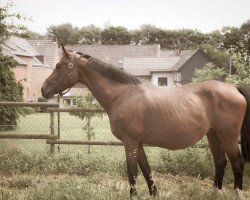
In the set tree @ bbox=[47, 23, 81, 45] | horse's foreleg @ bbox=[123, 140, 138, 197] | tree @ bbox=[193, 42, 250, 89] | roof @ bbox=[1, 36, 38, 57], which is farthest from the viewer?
tree @ bbox=[47, 23, 81, 45]

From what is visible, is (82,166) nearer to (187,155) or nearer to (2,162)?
(2,162)

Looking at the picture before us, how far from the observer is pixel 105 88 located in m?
5.13

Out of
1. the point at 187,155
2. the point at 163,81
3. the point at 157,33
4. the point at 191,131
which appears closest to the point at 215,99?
the point at 191,131

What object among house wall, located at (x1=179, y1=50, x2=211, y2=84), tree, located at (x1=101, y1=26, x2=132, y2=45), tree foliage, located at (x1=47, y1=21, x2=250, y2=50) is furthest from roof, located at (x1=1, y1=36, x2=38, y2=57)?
tree, located at (x1=101, y1=26, x2=132, y2=45)

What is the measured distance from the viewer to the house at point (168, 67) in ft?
166

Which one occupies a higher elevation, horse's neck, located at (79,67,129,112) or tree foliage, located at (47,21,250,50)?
tree foliage, located at (47,21,250,50)

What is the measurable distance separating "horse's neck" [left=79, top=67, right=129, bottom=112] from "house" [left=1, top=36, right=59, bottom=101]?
120ft

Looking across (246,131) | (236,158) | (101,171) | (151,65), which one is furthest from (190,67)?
(236,158)

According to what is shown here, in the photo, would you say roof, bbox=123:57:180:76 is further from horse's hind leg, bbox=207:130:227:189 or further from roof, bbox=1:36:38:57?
horse's hind leg, bbox=207:130:227:189

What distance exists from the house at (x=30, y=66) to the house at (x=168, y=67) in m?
13.1

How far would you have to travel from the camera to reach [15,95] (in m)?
16.8

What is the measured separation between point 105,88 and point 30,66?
4111 centimetres

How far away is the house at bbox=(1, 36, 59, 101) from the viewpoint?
41.2 metres

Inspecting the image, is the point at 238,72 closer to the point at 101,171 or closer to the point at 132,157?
the point at 101,171
